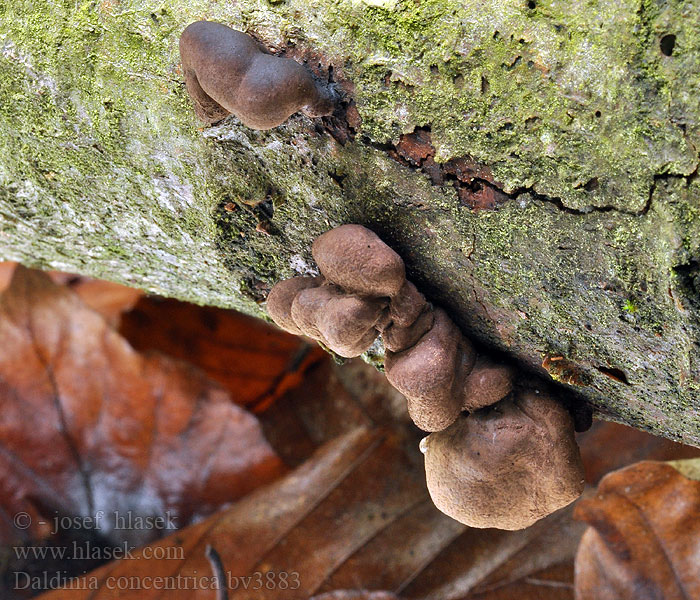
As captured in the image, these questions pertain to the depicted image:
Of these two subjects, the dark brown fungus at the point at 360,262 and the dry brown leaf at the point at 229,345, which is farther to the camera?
the dry brown leaf at the point at 229,345

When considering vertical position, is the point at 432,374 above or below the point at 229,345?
above

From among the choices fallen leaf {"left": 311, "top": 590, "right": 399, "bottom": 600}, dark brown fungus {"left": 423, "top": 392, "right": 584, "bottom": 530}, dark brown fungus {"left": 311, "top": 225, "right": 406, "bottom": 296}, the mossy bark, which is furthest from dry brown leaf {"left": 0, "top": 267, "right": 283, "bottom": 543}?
dark brown fungus {"left": 311, "top": 225, "right": 406, "bottom": 296}

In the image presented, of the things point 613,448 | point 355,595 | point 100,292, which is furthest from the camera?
point 100,292

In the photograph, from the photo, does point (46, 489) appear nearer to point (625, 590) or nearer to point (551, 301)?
point (625, 590)

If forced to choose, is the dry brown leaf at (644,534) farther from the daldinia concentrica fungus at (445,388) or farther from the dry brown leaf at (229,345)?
the dry brown leaf at (229,345)

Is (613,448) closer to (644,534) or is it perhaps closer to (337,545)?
(644,534)

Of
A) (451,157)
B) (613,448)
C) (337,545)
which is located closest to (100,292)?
(337,545)

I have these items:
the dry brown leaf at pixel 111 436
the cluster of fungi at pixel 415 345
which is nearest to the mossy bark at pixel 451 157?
the cluster of fungi at pixel 415 345

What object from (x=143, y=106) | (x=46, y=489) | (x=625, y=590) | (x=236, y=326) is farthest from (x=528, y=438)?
(x=46, y=489)
